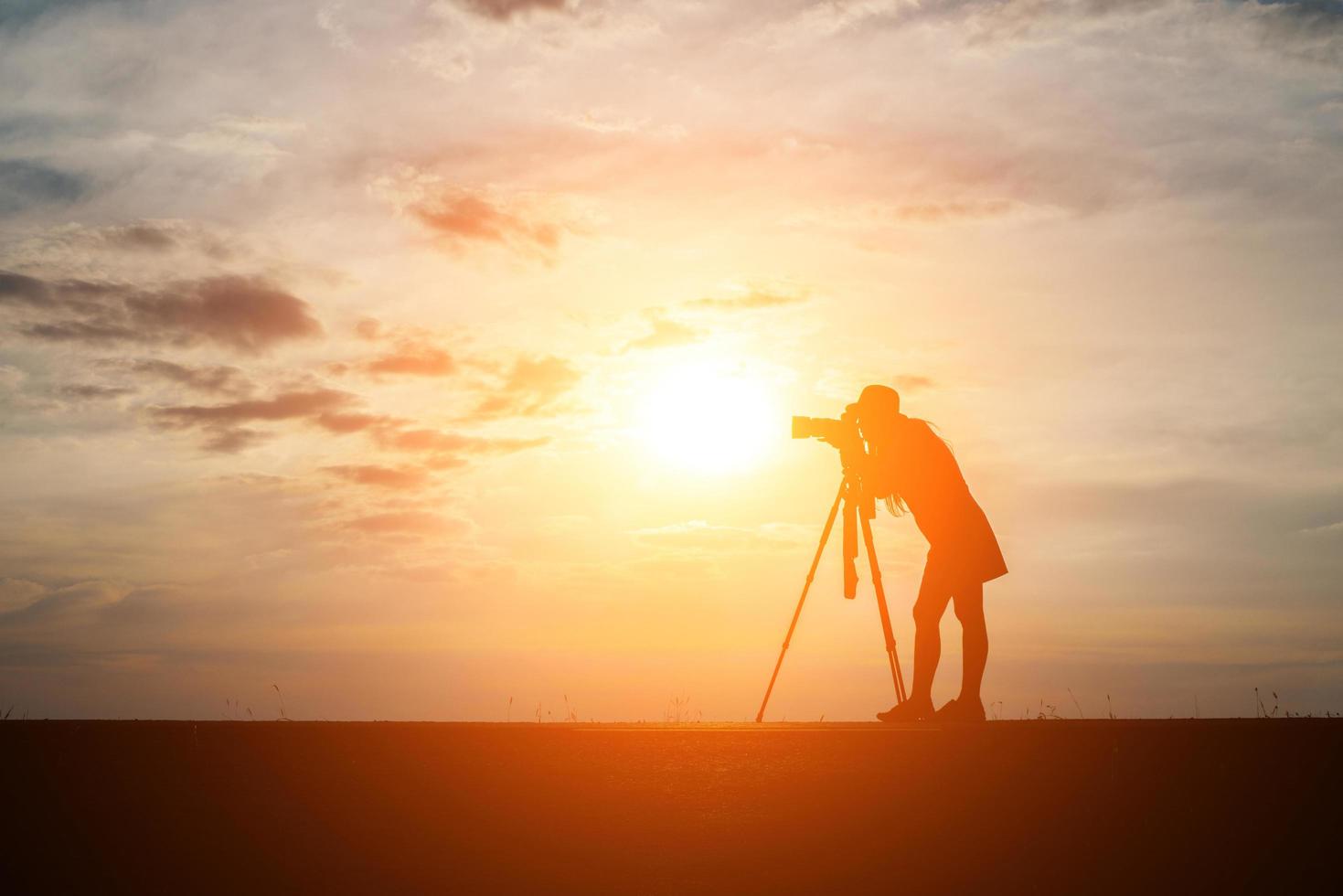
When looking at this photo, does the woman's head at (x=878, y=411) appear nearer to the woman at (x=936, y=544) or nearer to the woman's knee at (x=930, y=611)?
the woman at (x=936, y=544)

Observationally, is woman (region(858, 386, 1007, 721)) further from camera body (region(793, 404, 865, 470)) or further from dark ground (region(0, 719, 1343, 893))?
dark ground (region(0, 719, 1343, 893))

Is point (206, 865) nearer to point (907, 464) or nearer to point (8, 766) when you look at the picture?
point (8, 766)

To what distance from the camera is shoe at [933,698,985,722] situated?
38.6 ft

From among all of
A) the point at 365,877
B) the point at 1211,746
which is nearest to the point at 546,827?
the point at 365,877

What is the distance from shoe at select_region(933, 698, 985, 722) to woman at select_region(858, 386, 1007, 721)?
0.04 ft

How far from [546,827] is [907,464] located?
7.21 metres

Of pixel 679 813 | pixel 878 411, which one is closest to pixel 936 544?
pixel 878 411

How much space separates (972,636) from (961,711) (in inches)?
30.8

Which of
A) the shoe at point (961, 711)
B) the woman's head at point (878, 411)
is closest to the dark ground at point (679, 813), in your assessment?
the shoe at point (961, 711)

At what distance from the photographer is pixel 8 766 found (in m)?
7.88

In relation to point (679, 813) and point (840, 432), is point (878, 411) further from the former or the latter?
point (679, 813)

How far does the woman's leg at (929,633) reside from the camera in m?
12.4

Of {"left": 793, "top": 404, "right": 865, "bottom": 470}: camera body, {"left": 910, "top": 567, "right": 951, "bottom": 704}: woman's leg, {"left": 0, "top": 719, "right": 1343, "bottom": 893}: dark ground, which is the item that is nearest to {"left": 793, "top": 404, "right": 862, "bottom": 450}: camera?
{"left": 793, "top": 404, "right": 865, "bottom": 470}: camera body

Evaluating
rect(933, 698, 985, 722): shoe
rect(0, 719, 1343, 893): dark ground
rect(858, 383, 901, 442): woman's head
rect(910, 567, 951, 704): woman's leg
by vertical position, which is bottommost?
rect(0, 719, 1343, 893): dark ground
